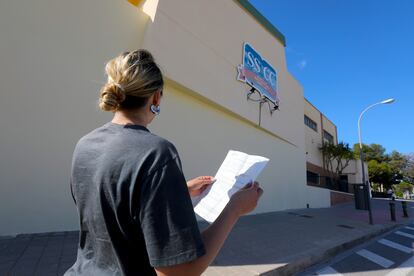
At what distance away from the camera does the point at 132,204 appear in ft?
2.48

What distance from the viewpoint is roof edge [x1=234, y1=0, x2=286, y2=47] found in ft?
34.8

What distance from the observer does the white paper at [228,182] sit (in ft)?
3.95

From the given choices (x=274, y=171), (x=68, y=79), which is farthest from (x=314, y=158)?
(x=68, y=79)

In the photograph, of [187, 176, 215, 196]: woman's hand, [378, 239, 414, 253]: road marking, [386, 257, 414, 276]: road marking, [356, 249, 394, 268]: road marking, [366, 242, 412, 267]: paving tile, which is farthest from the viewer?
[378, 239, 414, 253]: road marking

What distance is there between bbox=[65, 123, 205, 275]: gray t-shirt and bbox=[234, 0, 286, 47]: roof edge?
11075 mm

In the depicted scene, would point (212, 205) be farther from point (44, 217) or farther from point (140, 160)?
point (44, 217)

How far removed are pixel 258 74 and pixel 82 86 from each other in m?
7.86

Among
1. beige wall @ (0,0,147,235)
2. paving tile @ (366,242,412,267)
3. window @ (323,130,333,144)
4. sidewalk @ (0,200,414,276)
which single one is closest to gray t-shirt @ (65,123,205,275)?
sidewalk @ (0,200,414,276)

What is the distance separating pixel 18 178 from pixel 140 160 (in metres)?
5.12

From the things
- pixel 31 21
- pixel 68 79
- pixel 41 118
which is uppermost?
pixel 31 21

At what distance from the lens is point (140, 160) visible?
0.76 metres

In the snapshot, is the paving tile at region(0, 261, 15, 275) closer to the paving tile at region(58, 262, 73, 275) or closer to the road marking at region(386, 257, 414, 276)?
the paving tile at region(58, 262, 73, 275)

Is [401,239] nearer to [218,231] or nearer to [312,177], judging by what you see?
[218,231]

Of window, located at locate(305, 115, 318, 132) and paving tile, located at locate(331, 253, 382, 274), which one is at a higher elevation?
window, located at locate(305, 115, 318, 132)
